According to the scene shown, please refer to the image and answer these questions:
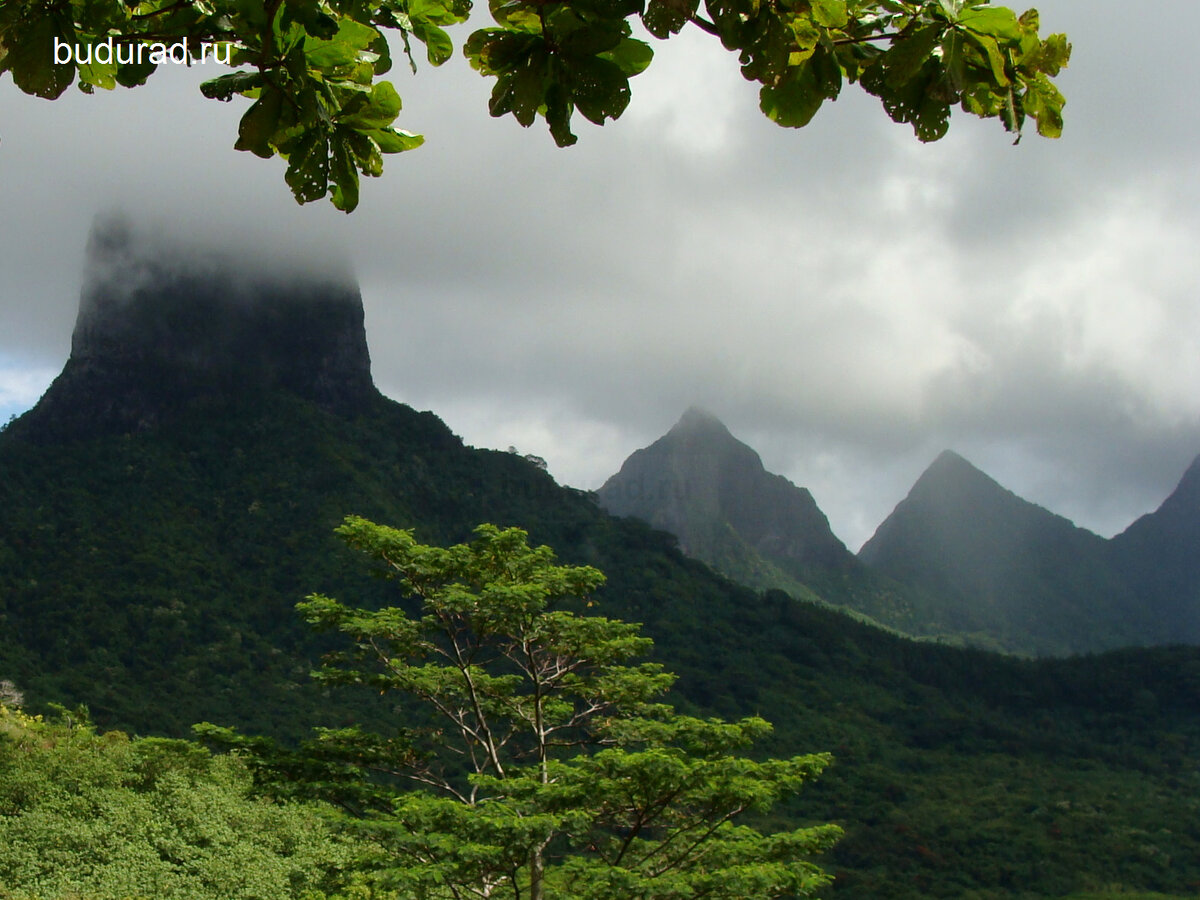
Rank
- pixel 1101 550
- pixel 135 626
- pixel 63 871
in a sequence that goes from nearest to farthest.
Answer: pixel 63 871 → pixel 135 626 → pixel 1101 550

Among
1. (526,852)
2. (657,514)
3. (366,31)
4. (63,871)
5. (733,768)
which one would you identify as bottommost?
(63,871)

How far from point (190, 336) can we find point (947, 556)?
61.4m

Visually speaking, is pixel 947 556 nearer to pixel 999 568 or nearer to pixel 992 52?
pixel 999 568

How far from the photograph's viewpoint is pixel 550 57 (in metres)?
1.22

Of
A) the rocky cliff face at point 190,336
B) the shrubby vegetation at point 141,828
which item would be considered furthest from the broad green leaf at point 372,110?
the rocky cliff face at point 190,336

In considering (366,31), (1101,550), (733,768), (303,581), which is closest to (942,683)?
(303,581)

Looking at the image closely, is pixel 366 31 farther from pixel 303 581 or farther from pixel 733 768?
pixel 303 581

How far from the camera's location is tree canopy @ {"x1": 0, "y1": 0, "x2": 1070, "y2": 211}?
1.19 metres

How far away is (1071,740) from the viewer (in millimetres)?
35406

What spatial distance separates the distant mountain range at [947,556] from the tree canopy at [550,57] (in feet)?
212

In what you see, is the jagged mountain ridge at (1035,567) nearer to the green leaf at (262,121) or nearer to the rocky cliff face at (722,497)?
the rocky cliff face at (722,497)

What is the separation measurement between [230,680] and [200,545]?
28.0 feet

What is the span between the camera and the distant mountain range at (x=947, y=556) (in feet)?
229

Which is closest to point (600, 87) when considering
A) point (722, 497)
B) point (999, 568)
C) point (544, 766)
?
point (544, 766)
